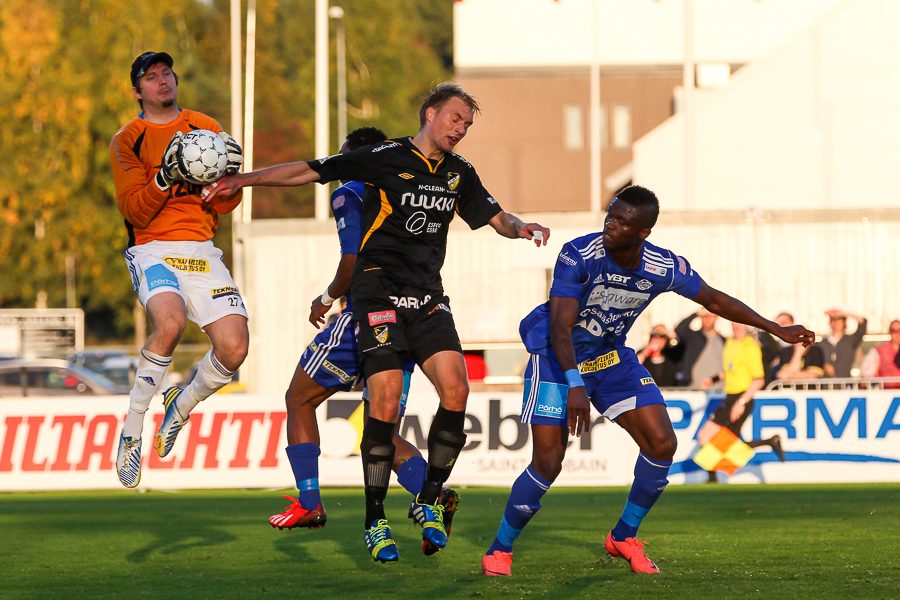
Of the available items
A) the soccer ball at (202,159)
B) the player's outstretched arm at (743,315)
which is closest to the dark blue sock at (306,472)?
the soccer ball at (202,159)

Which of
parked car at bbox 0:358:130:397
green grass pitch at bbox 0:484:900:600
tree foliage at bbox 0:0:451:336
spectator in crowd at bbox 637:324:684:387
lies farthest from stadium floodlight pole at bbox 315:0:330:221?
tree foliage at bbox 0:0:451:336

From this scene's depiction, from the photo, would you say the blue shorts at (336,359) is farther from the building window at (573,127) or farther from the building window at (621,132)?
the building window at (621,132)

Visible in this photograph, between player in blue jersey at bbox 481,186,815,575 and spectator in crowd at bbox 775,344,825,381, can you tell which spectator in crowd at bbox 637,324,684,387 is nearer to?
spectator in crowd at bbox 775,344,825,381

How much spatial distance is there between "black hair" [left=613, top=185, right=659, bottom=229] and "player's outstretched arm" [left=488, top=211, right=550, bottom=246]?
0.52 m

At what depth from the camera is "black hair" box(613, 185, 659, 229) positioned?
268 inches

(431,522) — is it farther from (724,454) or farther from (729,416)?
(724,454)

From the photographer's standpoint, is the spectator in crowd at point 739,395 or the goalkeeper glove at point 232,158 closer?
the goalkeeper glove at point 232,158

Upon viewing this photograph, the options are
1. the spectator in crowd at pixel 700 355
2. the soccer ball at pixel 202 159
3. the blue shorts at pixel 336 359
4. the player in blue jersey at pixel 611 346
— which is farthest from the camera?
the spectator in crowd at pixel 700 355

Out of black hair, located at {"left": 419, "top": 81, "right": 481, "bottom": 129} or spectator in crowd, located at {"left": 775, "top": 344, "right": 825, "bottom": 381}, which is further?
spectator in crowd, located at {"left": 775, "top": 344, "right": 825, "bottom": 381}

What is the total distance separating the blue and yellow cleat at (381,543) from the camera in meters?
6.36

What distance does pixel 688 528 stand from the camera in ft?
31.8

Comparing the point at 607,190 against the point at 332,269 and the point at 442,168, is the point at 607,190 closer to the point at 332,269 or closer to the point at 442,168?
the point at 332,269

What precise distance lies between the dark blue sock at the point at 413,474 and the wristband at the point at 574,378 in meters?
1.17

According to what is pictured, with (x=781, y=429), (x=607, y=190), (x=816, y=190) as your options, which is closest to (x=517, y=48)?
(x=607, y=190)
